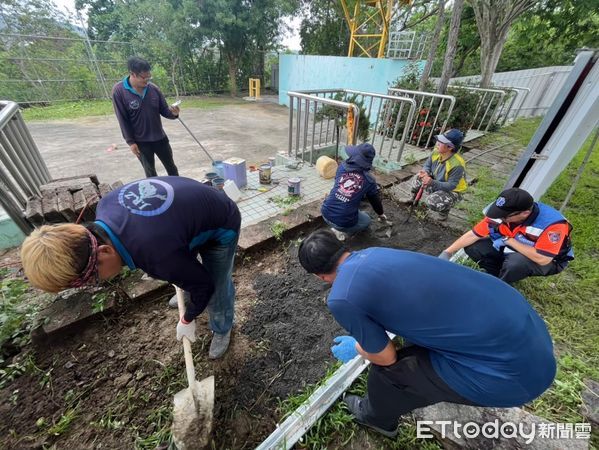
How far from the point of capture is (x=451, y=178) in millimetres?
3623

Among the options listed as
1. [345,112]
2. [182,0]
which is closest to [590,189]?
[345,112]

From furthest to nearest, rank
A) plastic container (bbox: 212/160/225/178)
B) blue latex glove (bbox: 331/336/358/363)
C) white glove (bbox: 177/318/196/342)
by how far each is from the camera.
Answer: plastic container (bbox: 212/160/225/178) < blue latex glove (bbox: 331/336/358/363) < white glove (bbox: 177/318/196/342)

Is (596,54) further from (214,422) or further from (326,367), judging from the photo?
(214,422)

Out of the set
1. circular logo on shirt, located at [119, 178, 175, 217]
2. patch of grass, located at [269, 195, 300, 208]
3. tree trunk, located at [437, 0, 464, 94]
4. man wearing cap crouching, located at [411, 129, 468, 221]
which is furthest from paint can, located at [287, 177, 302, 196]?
tree trunk, located at [437, 0, 464, 94]

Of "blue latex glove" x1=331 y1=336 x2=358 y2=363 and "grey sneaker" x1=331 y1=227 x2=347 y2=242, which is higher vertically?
"blue latex glove" x1=331 y1=336 x2=358 y2=363

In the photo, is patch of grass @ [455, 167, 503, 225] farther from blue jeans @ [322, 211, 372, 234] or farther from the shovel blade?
the shovel blade

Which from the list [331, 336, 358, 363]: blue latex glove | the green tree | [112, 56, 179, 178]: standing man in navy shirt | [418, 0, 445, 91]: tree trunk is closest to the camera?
[331, 336, 358, 363]: blue latex glove

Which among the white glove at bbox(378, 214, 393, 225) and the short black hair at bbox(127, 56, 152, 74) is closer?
the short black hair at bbox(127, 56, 152, 74)

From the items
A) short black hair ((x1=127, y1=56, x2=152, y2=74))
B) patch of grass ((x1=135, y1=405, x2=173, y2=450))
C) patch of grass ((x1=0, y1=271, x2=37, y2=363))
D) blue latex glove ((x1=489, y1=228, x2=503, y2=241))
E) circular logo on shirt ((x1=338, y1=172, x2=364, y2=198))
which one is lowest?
patch of grass ((x1=135, y1=405, x2=173, y2=450))

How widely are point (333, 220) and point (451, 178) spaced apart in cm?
175

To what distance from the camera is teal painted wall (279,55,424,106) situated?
385 inches

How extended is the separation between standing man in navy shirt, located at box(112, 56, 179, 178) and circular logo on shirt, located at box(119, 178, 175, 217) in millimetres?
2955

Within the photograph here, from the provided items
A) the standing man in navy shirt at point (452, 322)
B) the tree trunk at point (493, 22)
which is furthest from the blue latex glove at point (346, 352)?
the tree trunk at point (493, 22)

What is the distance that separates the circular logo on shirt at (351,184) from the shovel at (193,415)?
237 cm
